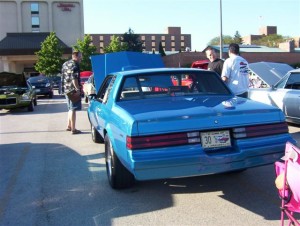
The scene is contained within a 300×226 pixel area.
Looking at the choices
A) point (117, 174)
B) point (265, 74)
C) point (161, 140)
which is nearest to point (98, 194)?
point (117, 174)

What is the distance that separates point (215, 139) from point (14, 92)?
1220cm

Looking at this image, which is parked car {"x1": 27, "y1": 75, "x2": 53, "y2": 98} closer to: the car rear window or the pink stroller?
the car rear window

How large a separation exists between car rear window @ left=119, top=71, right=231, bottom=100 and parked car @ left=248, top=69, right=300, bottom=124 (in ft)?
12.5

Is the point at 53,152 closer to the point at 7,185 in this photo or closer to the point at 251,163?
the point at 7,185

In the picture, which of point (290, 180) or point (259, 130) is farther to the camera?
point (259, 130)

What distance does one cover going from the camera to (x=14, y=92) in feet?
48.6

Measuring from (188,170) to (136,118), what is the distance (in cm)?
74

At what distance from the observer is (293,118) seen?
29.3 feet

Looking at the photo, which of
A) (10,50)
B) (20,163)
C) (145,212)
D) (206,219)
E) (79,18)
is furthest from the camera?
(79,18)

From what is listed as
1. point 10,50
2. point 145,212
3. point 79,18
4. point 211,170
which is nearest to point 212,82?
point 211,170

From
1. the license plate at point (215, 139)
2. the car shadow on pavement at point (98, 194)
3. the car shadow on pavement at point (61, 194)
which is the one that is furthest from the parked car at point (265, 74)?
the license plate at point (215, 139)

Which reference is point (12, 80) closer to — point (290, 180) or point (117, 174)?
point (117, 174)

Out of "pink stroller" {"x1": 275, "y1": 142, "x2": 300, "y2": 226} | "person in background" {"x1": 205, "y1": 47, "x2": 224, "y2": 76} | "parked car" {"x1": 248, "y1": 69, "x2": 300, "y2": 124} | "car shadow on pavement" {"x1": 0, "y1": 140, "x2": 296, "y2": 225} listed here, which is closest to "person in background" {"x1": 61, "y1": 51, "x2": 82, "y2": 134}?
"car shadow on pavement" {"x1": 0, "y1": 140, "x2": 296, "y2": 225}

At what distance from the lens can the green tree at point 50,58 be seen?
51.7m
